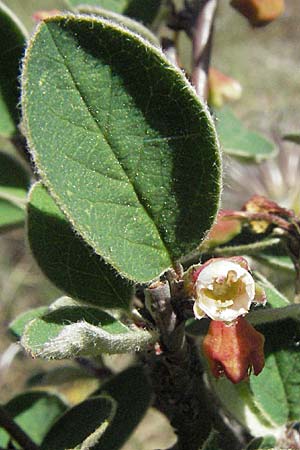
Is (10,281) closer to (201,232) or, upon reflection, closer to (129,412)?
(129,412)

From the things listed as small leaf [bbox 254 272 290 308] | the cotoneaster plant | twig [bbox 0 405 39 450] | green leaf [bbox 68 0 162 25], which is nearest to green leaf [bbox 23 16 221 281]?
the cotoneaster plant

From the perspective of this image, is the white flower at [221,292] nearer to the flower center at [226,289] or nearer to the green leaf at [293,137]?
the flower center at [226,289]

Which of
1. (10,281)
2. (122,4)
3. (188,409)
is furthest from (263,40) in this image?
(188,409)

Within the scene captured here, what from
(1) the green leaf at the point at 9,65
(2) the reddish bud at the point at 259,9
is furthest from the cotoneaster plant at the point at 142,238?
(2) the reddish bud at the point at 259,9

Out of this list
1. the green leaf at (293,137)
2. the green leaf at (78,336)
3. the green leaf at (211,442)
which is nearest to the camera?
the green leaf at (78,336)

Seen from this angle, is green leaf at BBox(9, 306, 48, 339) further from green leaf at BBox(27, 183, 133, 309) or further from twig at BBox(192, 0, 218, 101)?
twig at BBox(192, 0, 218, 101)

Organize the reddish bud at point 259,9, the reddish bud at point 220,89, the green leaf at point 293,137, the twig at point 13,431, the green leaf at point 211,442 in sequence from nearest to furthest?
the green leaf at point 211,442 → the twig at point 13,431 → the green leaf at point 293,137 → the reddish bud at point 259,9 → the reddish bud at point 220,89
